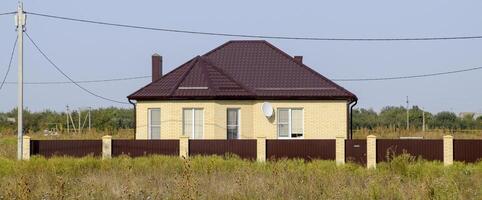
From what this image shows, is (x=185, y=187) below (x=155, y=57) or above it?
below

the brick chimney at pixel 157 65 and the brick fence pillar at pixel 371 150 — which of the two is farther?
the brick chimney at pixel 157 65

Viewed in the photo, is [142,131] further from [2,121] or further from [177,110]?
[2,121]

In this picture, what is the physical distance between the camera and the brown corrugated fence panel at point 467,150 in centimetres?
2573

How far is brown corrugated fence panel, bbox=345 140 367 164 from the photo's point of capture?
2619cm

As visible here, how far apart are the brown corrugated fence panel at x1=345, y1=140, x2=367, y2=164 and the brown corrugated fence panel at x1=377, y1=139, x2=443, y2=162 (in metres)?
0.54

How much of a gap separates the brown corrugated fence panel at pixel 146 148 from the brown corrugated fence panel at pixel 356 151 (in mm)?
6117

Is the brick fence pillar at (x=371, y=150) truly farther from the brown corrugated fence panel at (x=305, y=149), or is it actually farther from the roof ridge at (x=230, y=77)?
the roof ridge at (x=230, y=77)

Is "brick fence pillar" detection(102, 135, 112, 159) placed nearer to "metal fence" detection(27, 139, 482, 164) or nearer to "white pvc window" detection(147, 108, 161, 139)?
"metal fence" detection(27, 139, 482, 164)

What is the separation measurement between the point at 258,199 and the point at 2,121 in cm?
6649

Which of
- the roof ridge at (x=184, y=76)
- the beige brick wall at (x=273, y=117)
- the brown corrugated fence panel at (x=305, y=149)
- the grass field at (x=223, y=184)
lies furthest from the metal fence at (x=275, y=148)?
the grass field at (x=223, y=184)

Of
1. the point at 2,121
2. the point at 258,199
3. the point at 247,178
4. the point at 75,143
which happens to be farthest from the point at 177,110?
the point at 2,121

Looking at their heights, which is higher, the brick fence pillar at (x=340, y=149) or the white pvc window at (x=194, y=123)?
the white pvc window at (x=194, y=123)

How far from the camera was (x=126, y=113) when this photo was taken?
81438mm

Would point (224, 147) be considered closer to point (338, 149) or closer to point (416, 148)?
point (338, 149)
